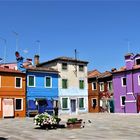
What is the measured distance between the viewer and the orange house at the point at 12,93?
131 ft

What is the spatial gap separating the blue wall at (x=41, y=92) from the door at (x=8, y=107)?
104 inches

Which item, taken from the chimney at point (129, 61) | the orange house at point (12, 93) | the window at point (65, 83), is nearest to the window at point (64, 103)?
the window at point (65, 83)

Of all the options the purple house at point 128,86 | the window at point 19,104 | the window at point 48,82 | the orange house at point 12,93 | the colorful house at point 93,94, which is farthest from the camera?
the colorful house at point 93,94

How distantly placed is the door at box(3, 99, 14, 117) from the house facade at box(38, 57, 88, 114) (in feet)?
26.7

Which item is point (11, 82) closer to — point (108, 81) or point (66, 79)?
point (66, 79)

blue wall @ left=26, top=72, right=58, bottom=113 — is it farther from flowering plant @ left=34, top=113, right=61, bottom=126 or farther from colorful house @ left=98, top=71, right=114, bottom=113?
flowering plant @ left=34, top=113, right=61, bottom=126

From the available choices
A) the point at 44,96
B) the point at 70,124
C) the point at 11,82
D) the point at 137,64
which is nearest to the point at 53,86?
the point at 44,96

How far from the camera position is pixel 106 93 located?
170 ft

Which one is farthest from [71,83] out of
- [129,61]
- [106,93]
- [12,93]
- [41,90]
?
[12,93]

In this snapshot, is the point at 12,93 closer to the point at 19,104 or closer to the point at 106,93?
the point at 19,104

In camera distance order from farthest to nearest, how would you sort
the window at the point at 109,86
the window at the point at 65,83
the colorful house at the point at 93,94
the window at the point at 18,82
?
1. the colorful house at the point at 93,94
2. the window at the point at 109,86
3. the window at the point at 65,83
4. the window at the point at 18,82

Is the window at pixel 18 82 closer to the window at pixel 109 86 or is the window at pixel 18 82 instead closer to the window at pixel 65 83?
the window at pixel 65 83

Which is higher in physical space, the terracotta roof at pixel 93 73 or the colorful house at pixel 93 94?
the terracotta roof at pixel 93 73

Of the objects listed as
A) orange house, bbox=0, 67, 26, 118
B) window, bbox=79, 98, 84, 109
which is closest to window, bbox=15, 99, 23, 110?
orange house, bbox=0, 67, 26, 118
